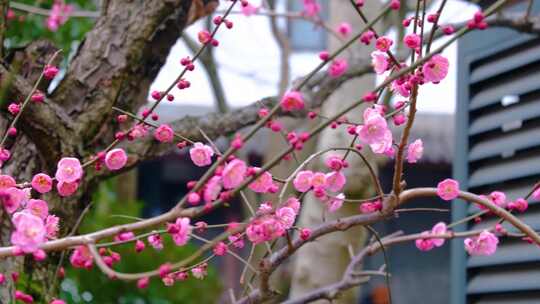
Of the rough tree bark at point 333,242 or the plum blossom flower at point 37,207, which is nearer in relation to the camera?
the plum blossom flower at point 37,207

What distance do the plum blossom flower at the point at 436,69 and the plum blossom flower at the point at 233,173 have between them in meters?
0.35

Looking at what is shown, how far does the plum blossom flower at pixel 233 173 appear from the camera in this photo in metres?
1.04

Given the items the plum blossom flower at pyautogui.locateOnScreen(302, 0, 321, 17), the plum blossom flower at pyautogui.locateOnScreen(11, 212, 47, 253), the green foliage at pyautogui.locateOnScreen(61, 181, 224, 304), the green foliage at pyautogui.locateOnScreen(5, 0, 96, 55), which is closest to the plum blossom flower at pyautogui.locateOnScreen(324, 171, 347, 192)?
the plum blossom flower at pyautogui.locateOnScreen(11, 212, 47, 253)

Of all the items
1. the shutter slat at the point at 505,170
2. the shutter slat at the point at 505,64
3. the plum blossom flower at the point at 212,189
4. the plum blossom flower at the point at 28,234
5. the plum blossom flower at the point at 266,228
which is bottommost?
the plum blossom flower at the point at 28,234

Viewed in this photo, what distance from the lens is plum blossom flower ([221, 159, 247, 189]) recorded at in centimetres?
104

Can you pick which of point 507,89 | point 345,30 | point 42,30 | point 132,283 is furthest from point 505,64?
point 132,283

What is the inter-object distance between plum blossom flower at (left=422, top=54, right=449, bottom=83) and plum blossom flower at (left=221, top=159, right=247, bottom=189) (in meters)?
0.35

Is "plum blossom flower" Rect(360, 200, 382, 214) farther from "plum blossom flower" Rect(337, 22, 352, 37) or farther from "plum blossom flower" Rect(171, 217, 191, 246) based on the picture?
"plum blossom flower" Rect(337, 22, 352, 37)

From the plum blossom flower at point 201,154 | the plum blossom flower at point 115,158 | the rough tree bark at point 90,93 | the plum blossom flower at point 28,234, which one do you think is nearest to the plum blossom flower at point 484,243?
the plum blossom flower at point 201,154

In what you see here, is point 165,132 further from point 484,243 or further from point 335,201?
point 484,243

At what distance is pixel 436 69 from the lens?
1.25 meters

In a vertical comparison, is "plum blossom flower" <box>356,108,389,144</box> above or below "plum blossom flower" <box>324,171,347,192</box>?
above

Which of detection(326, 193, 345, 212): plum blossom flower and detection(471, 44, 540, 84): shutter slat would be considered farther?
detection(471, 44, 540, 84): shutter slat

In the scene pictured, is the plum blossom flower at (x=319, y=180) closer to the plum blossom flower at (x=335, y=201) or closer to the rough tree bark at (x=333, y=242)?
the plum blossom flower at (x=335, y=201)
